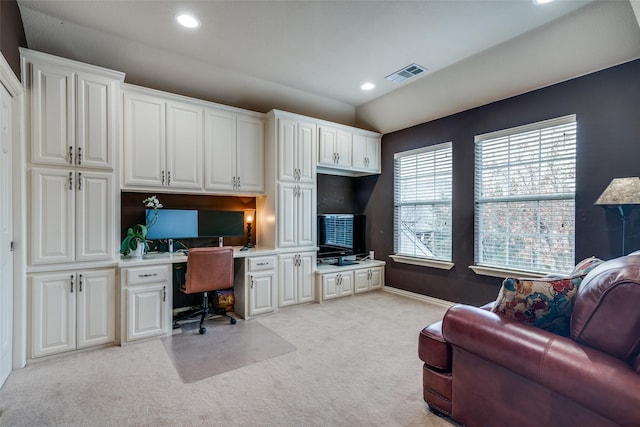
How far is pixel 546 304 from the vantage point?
5.02 feet

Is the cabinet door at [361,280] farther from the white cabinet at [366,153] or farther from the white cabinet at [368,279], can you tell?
the white cabinet at [366,153]

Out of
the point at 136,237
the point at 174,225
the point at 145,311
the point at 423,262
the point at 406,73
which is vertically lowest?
the point at 145,311

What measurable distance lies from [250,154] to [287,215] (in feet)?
3.03

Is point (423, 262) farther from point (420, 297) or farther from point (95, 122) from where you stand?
point (95, 122)

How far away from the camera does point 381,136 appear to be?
518 cm

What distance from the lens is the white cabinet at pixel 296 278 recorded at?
13.3ft

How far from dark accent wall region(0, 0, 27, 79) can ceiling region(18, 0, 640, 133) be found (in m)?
0.15

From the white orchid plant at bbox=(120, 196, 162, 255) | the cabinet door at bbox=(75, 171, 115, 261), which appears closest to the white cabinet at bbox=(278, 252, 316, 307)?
the white orchid plant at bbox=(120, 196, 162, 255)

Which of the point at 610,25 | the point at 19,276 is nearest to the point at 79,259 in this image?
the point at 19,276

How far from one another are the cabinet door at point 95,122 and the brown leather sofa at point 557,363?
3.19m

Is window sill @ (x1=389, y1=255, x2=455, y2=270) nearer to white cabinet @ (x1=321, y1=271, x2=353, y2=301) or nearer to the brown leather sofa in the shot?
white cabinet @ (x1=321, y1=271, x2=353, y2=301)

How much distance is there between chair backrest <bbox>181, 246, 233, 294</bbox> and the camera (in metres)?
3.16

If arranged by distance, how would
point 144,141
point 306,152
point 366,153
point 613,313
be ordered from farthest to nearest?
point 366,153
point 306,152
point 144,141
point 613,313

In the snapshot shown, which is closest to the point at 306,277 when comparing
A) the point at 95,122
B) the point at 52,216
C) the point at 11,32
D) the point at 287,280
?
the point at 287,280
